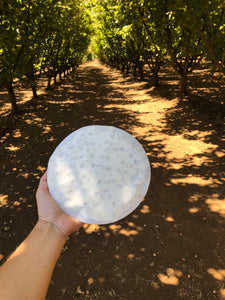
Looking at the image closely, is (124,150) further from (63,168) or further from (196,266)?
(196,266)

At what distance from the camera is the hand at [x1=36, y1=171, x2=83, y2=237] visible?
2016 mm

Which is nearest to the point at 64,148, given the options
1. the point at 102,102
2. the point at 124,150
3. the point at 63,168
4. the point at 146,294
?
the point at 63,168

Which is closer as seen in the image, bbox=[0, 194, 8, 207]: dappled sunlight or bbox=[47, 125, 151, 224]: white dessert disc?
bbox=[47, 125, 151, 224]: white dessert disc

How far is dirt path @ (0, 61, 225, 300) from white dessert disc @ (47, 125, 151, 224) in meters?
2.17

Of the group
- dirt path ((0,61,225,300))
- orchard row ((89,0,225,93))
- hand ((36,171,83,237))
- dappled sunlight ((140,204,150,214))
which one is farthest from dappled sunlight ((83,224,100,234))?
orchard row ((89,0,225,93))

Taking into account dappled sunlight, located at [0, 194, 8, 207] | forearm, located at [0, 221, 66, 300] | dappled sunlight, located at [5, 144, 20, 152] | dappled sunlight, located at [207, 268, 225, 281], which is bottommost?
dappled sunlight, located at [0, 194, 8, 207]

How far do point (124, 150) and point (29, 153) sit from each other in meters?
6.06

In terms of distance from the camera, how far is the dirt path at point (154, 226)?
320 centimetres

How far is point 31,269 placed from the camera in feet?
4.87

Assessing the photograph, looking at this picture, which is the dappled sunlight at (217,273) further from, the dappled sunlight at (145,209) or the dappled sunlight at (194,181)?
the dappled sunlight at (194,181)

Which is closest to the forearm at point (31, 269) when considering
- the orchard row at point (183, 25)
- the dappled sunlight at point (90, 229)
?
the dappled sunlight at point (90, 229)

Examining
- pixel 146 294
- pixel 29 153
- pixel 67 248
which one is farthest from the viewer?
pixel 29 153

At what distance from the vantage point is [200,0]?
520 cm

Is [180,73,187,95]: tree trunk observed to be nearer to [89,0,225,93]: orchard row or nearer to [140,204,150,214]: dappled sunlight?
[89,0,225,93]: orchard row
